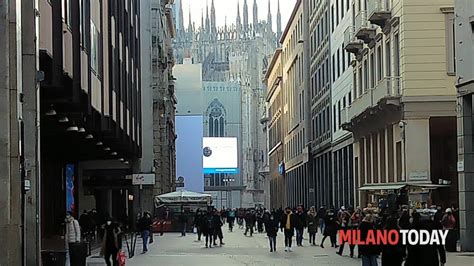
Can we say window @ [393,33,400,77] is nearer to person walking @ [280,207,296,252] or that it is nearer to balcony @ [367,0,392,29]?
balcony @ [367,0,392,29]

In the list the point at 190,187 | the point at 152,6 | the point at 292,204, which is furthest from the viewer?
the point at 190,187

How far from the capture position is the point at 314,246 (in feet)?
136

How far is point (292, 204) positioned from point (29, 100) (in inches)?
2954

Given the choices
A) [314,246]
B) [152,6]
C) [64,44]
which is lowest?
[314,246]

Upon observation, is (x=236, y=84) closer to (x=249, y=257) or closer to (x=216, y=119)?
(x=216, y=119)

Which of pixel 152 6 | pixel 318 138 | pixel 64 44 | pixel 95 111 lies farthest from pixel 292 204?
pixel 64 44

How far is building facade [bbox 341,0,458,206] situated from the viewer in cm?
3841

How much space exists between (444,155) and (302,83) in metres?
42.2

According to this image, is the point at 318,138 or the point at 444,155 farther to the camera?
the point at 318,138

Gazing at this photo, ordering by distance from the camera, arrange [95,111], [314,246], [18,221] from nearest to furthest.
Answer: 1. [18,221]
2. [95,111]
3. [314,246]

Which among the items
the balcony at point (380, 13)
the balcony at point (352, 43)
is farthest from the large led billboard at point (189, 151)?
the balcony at point (380, 13)

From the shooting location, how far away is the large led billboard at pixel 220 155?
13762 cm

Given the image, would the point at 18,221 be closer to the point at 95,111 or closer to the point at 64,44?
the point at 64,44

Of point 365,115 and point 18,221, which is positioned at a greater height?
point 365,115
